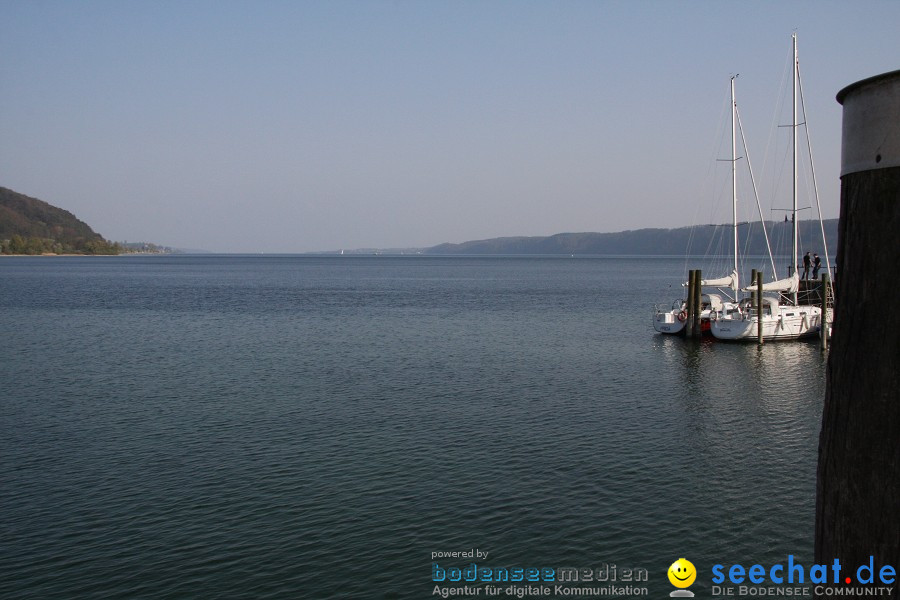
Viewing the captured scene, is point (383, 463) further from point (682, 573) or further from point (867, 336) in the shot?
point (867, 336)

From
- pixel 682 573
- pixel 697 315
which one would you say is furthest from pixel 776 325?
pixel 682 573

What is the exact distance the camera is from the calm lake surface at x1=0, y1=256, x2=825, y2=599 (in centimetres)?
1476

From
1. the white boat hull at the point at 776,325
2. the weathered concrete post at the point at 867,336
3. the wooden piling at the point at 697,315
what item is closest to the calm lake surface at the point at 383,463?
the white boat hull at the point at 776,325

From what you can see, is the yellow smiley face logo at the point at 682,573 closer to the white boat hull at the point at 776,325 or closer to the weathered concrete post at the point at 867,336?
the weathered concrete post at the point at 867,336

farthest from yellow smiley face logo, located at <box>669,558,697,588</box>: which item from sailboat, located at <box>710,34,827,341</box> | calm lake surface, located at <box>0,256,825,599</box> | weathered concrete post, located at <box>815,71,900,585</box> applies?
sailboat, located at <box>710,34,827,341</box>

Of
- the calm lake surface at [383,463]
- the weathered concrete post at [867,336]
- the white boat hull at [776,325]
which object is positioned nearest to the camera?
the weathered concrete post at [867,336]

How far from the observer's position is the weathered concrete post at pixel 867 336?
289cm

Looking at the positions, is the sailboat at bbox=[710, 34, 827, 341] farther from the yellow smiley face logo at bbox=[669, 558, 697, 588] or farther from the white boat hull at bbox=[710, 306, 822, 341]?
the yellow smiley face logo at bbox=[669, 558, 697, 588]

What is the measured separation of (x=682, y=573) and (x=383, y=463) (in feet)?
30.6

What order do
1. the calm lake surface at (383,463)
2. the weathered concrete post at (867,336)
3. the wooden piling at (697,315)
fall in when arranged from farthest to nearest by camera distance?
the wooden piling at (697,315), the calm lake surface at (383,463), the weathered concrete post at (867,336)

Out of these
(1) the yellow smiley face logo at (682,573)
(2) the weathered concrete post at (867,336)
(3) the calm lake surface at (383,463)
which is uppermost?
(2) the weathered concrete post at (867,336)

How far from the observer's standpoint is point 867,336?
299 cm

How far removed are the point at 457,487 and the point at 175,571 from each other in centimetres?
713

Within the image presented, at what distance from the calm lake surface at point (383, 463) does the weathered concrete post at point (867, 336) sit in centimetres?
1149
